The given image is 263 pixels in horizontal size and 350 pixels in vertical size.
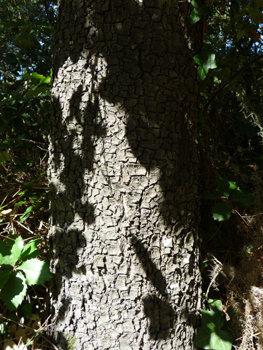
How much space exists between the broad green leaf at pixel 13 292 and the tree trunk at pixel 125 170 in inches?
8.2

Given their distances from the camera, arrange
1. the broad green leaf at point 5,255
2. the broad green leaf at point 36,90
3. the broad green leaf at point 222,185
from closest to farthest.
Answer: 1. the broad green leaf at point 5,255
2. the broad green leaf at point 222,185
3. the broad green leaf at point 36,90

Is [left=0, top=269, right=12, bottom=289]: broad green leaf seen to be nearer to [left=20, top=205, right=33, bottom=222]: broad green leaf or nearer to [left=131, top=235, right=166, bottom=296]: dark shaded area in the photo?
[left=20, top=205, right=33, bottom=222]: broad green leaf

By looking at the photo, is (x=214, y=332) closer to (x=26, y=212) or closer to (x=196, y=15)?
(x=26, y=212)

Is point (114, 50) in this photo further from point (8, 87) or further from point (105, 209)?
point (8, 87)

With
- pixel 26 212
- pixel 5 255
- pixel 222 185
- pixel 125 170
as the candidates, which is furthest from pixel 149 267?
pixel 26 212

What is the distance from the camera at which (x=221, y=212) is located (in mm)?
1494

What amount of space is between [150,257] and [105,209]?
1.06 ft

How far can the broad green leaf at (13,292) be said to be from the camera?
128 centimetres

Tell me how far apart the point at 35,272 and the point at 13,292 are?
0.43ft

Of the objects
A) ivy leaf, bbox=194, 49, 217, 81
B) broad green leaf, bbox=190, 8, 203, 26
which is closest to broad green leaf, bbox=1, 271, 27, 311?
ivy leaf, bbox=194, 49, 217, 81

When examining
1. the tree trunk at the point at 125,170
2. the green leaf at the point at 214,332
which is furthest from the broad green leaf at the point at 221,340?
the tree trunk at the point at 125,170

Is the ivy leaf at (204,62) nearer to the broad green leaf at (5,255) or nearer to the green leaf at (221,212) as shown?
the green leaf at (221,212)

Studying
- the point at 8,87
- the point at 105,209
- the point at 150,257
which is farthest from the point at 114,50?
the point at 8,87

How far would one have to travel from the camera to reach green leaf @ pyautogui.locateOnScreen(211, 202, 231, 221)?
4.82 ft
